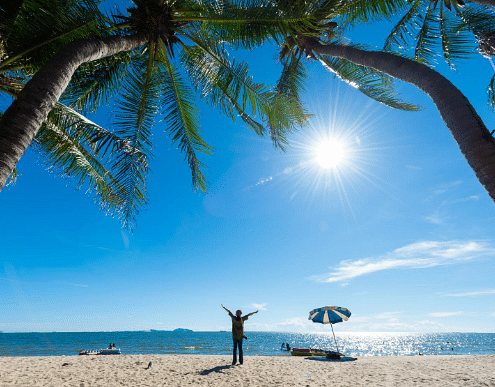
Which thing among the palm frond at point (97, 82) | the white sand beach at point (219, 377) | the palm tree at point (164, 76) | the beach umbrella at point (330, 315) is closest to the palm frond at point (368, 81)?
the palm tree at point (164, 76)

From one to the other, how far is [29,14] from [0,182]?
3.05 metres

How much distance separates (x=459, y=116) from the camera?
11.0 feet

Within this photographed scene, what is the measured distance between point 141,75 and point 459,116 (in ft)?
22.5

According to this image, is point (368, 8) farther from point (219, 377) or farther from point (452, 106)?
point (219, 377)

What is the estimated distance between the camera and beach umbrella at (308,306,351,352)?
39.4 ft

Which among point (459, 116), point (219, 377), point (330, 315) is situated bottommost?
point (219, 377)

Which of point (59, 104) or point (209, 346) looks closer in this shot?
point (59, 104)

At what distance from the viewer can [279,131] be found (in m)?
6.85

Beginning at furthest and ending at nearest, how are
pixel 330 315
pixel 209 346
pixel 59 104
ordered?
pixel 209 346
pixel 330 315
pixel 59 104

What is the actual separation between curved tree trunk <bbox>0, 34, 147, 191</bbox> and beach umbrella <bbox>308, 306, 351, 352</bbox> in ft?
40.8

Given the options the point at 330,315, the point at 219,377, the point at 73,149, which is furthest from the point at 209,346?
the point at 73,149

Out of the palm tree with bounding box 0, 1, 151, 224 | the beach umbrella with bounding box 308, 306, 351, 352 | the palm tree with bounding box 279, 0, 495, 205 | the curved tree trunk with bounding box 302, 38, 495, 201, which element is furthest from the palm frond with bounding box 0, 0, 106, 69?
the beach umbrella with bounding box 308, 306, 351, 352

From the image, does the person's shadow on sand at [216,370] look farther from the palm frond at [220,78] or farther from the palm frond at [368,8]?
the palm frond at [368,8]

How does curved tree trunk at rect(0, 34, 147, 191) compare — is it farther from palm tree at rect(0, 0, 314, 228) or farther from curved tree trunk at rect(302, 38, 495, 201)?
curved tree trunk at rect(302, 38, 495, 201)
